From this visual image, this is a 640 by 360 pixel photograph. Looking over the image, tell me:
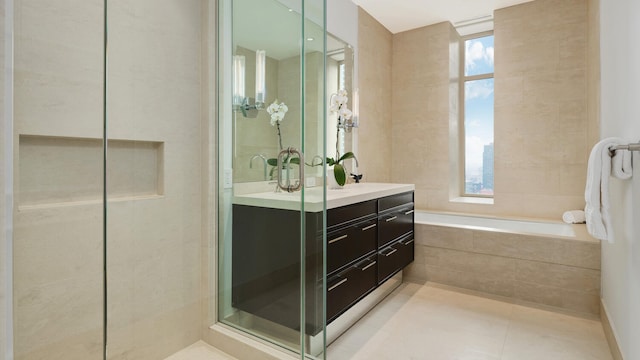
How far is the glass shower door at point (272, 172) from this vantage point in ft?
5.10

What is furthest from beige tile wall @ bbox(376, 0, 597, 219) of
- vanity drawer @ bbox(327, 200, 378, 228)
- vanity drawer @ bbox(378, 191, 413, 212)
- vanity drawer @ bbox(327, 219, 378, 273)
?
vanity drawer @ bbox(327, 219, 378, 273)

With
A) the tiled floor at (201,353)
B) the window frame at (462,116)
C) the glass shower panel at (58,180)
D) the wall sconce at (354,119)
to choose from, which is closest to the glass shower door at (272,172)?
the tiled floor at (201,353)

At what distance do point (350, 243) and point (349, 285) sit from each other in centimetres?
25

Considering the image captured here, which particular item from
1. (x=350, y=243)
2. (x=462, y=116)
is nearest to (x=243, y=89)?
(x=350, y=243)

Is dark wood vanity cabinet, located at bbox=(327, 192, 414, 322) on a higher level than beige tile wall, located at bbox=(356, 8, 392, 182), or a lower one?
lower

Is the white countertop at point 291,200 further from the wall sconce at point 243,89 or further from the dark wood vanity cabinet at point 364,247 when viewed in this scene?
the wall sconce at point 243,89

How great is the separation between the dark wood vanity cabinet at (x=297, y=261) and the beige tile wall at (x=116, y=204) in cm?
26

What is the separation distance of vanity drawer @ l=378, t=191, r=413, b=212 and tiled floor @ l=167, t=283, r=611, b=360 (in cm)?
77

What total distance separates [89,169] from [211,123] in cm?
68

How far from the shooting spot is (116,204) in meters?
1.36

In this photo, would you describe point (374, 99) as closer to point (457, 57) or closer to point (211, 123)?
point (457, 57)

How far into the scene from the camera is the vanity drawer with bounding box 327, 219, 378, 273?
6.21 ft

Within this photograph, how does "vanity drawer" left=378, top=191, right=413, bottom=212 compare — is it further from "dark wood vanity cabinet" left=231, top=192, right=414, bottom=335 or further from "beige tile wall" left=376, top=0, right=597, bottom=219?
"beige tile wall" left=376, top=0, right=597, bottom=219

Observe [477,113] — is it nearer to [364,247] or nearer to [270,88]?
[364,247]
